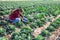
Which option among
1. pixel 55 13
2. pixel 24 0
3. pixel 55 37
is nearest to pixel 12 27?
pixel 55 37

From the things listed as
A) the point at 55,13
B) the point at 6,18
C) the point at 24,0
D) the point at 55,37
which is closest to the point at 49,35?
the point at 55,37

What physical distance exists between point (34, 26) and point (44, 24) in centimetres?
119

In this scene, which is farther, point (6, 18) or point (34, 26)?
point (6, 18)

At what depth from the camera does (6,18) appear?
1428 centimetres

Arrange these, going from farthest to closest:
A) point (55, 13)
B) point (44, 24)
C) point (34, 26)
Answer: point (55, 13) → point (44, 24) → point (34, 26)

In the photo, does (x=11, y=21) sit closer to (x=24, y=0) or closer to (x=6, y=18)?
(x=6, y=18)

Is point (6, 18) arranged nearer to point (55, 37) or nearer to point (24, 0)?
point (55, 37)

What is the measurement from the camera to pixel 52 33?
12.0m

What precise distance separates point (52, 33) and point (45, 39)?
3.80 ft

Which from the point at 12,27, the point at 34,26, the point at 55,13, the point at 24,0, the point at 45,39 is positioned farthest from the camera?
the point at 24,0

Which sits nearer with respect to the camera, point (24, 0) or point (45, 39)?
point (45, 39)

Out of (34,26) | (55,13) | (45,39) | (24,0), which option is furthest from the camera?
(24,0)

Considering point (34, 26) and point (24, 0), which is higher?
point (34, 26)

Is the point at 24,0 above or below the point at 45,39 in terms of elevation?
below
